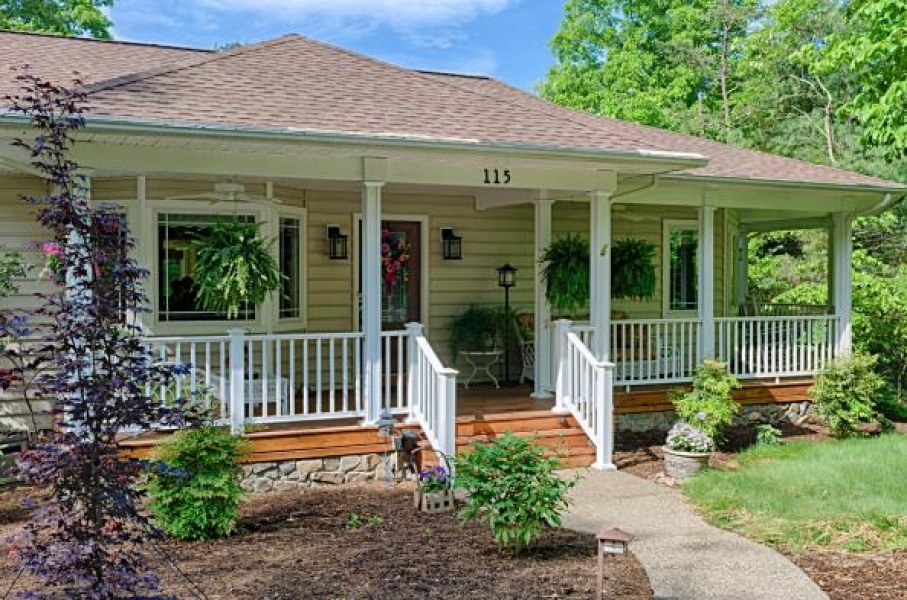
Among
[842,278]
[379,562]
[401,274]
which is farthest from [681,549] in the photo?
[842,278]

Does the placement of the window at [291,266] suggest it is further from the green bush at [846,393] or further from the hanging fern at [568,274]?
the green bush at [846,393]

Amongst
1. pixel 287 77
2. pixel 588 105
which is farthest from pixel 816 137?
pixel 287 77

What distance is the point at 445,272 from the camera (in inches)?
424

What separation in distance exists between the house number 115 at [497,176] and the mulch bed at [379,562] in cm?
305

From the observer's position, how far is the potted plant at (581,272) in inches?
339

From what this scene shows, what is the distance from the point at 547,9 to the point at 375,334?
3104cm

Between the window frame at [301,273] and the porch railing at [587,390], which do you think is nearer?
the porch railing at [587,390]

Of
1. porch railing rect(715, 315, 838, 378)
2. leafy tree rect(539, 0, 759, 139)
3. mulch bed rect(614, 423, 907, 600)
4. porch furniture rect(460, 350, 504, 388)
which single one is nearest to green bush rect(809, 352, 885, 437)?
porch railing rect(715, 315, 838, 378)

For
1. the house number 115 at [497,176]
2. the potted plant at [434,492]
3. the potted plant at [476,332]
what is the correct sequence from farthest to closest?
the potted plant at [476,332]
the house number 115 at [497,176]
the potted plant at [434,492]

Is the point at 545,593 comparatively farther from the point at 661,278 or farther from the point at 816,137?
the point at 816,137

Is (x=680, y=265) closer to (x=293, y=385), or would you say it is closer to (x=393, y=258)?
(x=393, y=258)

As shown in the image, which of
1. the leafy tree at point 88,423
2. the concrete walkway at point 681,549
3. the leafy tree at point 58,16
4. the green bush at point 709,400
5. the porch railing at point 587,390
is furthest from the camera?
the leafy tree at point 58,16

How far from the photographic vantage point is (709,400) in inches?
348

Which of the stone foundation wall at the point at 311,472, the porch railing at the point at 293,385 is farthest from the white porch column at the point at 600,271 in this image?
the stone foundation wall at the point at 311,472
